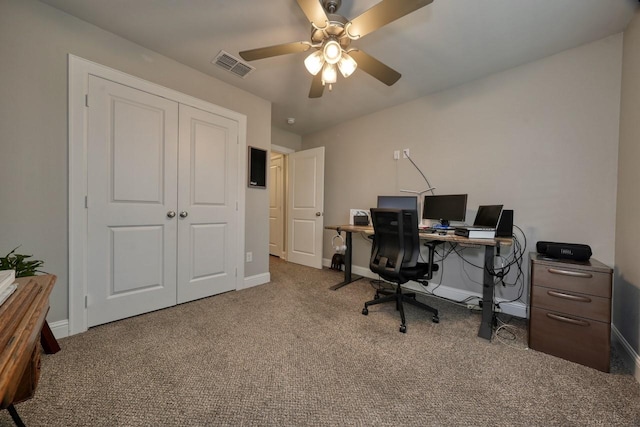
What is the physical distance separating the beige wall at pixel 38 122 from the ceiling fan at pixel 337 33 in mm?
1381

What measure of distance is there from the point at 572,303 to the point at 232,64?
3.35m

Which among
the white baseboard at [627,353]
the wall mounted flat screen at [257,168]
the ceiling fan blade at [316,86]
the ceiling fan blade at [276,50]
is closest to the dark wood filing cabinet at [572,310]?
the white baseboard at [627,353]

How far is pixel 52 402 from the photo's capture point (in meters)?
1.18

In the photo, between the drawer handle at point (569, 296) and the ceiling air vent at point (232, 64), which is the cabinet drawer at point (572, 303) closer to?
the drawer handle at point (569, 296)

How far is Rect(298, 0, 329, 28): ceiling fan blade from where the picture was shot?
1.32m

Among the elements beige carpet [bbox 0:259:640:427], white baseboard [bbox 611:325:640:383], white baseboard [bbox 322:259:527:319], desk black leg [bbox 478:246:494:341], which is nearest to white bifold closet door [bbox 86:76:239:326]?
beige carpet [bbox 0:259:640:427]

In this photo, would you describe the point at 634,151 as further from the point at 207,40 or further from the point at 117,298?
the point at 117,298

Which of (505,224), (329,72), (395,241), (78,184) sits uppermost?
(329,72)

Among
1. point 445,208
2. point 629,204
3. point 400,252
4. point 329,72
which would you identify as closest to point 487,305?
point 400,252

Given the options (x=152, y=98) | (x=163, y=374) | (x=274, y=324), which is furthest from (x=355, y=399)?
(x=152, y=98)

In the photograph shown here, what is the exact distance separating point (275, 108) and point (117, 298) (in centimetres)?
275

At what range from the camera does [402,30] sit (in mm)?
1837

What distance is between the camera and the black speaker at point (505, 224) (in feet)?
7.06

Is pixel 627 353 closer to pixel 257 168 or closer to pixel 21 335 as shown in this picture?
pixel 21 335
